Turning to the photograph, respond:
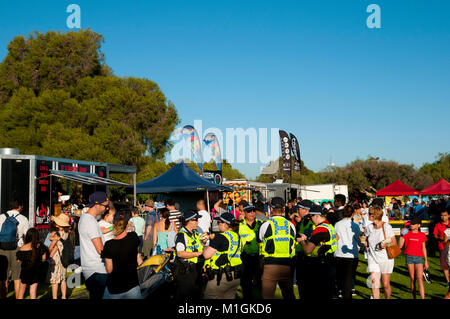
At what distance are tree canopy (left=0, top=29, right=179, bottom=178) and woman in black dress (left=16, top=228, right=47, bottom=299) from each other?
26095 millimetres

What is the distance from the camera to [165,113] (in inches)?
1695

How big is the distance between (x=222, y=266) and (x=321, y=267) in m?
1.69

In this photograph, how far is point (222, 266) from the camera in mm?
5910

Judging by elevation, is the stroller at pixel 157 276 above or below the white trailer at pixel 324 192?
below

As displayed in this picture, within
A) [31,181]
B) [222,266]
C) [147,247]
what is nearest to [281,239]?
[222,266]

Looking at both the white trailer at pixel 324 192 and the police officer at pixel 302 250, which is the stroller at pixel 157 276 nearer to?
the police officer at pixel 302 250

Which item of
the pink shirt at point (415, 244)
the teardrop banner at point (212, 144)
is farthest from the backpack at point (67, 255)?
the teardrop banner at point (212, 144)

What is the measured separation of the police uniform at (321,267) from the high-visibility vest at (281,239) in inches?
22.1

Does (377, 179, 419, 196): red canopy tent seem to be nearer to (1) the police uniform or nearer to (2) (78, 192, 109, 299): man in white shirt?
(1) the police uniform

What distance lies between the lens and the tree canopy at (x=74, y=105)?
3441cm

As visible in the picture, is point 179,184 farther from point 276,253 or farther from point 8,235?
point 276,253
